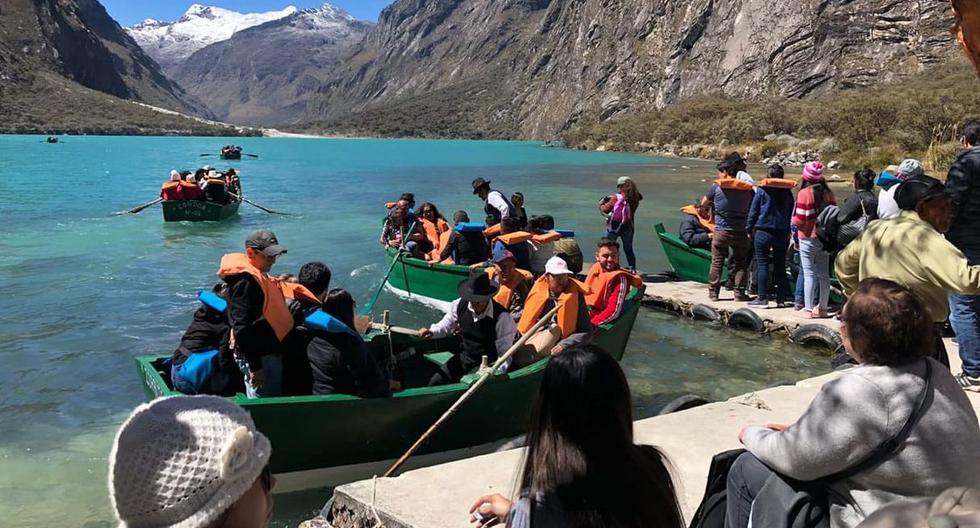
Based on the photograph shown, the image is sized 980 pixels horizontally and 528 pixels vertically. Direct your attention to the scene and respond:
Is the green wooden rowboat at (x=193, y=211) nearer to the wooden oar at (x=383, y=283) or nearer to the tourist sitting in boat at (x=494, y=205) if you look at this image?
the wooden oar at (x=383, y=283)

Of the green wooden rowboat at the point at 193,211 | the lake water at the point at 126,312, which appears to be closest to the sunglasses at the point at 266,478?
the lake water at the point at 126,312

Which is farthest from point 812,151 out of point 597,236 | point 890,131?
point 597,236

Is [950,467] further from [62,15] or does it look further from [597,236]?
[62,15]

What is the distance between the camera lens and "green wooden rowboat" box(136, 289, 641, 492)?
5707 mm

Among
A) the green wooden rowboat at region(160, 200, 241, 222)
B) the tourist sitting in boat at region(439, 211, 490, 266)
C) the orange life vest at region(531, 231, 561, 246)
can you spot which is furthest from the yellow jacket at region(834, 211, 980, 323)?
the green wooden rowboat at region(160, 200, 241, 222)

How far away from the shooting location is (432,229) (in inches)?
518

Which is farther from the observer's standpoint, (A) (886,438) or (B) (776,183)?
(B) (776,183)

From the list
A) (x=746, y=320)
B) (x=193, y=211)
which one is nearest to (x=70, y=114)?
(x=193, y=211)

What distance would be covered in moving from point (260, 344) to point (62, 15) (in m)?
200

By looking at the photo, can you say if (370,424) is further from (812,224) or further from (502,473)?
(812,224)

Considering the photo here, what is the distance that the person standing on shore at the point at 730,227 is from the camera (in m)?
10.7

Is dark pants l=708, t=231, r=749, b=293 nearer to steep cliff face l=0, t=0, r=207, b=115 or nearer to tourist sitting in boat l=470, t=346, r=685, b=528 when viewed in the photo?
tourist sitting in boat l=470, t=346, r=685, b=528

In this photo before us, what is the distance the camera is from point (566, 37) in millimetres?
140500

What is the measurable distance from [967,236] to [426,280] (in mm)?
8173
